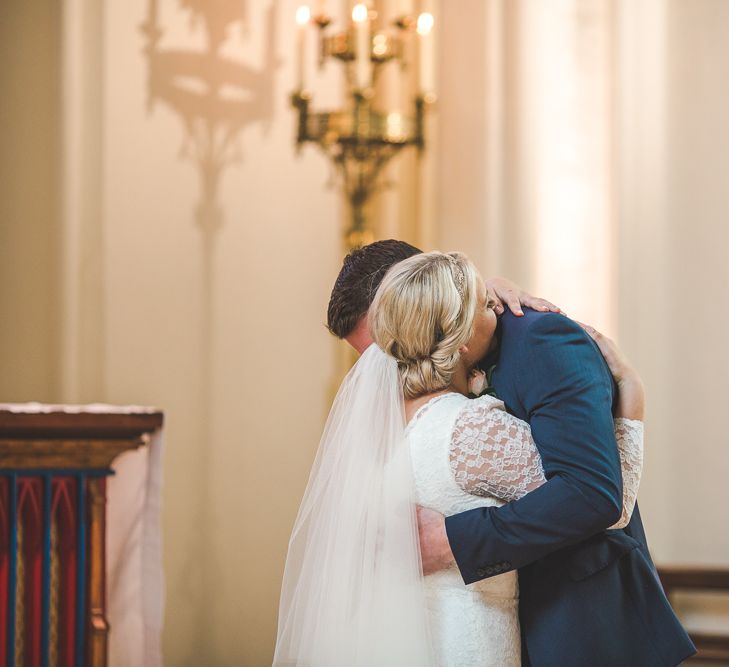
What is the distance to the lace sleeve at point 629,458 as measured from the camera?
2.19 metres

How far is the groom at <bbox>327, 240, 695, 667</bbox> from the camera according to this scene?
2.00 meters

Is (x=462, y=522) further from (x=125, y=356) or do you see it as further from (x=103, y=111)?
(x=103, y=111)

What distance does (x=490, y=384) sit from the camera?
227 centimetres

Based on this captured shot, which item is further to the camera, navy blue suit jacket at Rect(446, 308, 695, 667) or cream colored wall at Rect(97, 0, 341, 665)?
cream colored wall at Rect(97, 0, 341, 665)

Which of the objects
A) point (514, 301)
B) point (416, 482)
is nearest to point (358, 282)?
point (514, 301)

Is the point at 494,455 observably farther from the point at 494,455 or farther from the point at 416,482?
the point at 416,482

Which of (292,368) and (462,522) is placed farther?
(292,368)

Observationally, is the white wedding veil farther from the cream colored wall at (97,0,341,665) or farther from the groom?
the cream colored wall at (97,0,341,665)

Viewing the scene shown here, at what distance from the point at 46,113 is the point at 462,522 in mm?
3728

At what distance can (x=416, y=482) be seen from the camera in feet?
7.09

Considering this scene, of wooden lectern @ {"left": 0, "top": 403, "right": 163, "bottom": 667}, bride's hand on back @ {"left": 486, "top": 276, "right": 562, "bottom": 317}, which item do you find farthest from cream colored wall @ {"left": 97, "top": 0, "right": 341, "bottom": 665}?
bride's hand on back @ {"left": 486, "top": 276, "right": 562, "bottom": 317}

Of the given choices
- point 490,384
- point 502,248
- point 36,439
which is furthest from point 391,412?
point 502,248

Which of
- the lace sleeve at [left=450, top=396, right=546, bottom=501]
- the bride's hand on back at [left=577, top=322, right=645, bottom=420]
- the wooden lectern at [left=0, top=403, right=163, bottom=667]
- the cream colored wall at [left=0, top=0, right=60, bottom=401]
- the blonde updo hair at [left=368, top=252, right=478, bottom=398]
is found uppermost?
the cream colored wall at [left=0, top=0, right=60, bottom=401]

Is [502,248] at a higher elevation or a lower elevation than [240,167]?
lower
